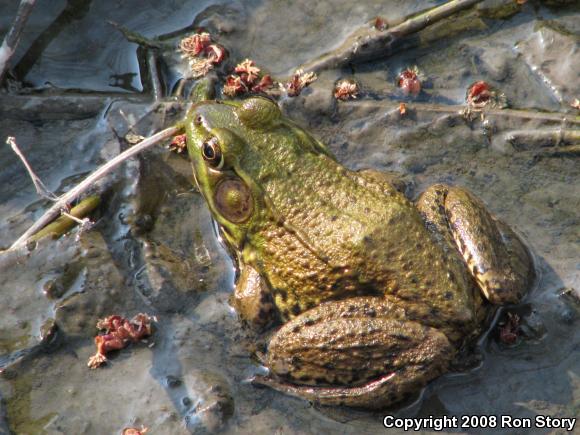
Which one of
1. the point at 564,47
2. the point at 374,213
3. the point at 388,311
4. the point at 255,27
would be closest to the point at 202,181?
the point at 374,213

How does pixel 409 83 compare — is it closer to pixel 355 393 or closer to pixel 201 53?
pixel 201 53

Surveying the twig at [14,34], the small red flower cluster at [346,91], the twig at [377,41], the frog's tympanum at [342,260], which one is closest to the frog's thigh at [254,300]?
the frog's tympanum at [342,260]

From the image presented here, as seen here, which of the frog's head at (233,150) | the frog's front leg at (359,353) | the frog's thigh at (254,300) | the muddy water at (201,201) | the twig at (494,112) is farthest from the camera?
the twig at (494,112)

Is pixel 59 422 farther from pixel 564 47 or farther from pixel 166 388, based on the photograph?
pixel 564 47

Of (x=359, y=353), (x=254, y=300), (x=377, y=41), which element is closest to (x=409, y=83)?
(x=377, y=41)

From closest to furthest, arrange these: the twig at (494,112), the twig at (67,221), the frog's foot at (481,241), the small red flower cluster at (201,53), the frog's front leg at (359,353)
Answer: the frog's front leg at (359,353) < the frog's foot at (481,241) < the twig at (67,221) < the twig at (494,112) < the small red flower cluster at (201,53)

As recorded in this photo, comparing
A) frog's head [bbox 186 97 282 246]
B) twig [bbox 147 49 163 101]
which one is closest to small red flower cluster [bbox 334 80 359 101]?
frog's head [bbox 186 97 282 246]

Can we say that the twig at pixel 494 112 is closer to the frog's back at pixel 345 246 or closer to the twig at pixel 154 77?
the frog's back at pixel 345 246
